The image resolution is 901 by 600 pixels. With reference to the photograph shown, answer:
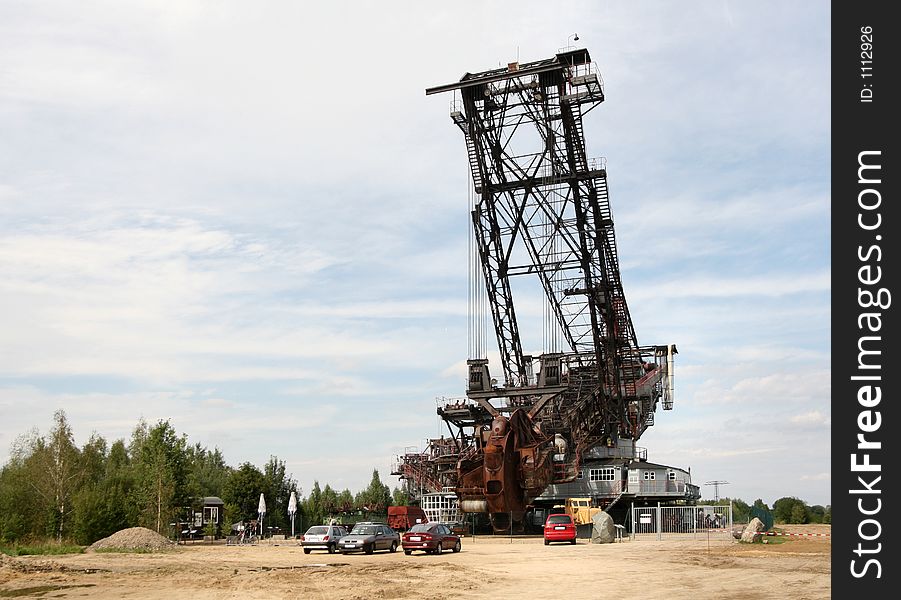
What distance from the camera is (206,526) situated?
66812 mm

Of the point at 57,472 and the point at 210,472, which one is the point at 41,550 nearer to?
the point at 57,472

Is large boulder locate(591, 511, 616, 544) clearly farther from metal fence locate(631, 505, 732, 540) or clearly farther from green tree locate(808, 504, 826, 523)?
green tree locate(808, 504, 826, 523)

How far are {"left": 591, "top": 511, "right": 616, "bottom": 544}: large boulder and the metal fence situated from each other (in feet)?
15.7

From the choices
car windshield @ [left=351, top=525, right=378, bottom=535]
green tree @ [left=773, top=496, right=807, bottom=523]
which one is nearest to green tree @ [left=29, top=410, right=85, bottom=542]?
car windshield @ [left=351, top=525, right=378, bottom=535]

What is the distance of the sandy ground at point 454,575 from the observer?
839 inches

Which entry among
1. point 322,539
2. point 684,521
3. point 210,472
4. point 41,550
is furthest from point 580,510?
point 210,472

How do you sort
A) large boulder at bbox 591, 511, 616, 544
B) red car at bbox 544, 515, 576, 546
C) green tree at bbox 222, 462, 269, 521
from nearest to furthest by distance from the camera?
red car at bbox 544, 515, 576, 546
large boulder at bbox 591, 511, 616, 544
green tree at bbox 222, 462, 269, 521

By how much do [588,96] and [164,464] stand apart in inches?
1299

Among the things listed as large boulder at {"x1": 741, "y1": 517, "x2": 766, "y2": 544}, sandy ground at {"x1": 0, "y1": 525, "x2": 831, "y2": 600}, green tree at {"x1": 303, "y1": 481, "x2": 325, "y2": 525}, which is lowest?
green tree at {"x1": 303, "y1": 481, "x2": 325, "y2": 525}

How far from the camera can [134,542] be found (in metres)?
42.7

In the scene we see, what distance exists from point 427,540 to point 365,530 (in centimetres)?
395

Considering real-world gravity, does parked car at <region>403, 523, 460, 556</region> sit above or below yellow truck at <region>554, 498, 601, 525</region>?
above

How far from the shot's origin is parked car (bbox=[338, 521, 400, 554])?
3791cm
